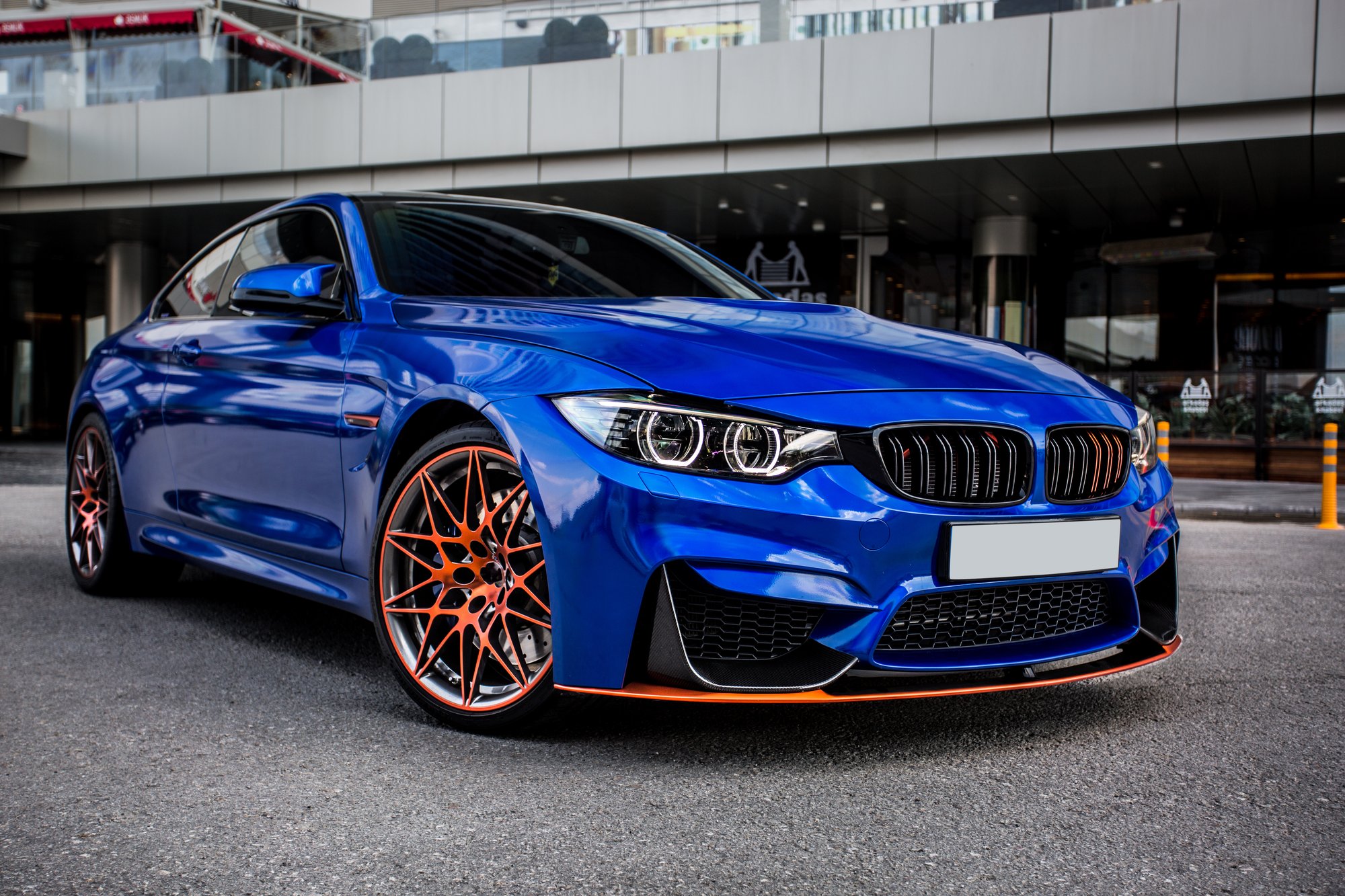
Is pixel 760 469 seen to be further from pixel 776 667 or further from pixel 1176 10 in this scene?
pixel 1176 10

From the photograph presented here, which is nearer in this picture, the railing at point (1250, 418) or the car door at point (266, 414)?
the car door at point (266, 414)

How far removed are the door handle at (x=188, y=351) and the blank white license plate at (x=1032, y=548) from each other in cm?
267

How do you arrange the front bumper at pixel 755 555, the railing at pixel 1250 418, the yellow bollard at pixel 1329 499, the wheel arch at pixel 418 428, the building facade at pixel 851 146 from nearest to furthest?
1. the front bumper at pixel 755 555
2. the wheel arch at pixel 418 428
3. the yellow bollard at pixel 1329 499
4. the building facade at pixel 851 146
5. the railing at pixel 1250 418

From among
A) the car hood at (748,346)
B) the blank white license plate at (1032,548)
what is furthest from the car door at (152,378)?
the blank white license plate at (1032,548)

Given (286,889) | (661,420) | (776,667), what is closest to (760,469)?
(661,420)

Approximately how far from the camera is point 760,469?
8.31 feet

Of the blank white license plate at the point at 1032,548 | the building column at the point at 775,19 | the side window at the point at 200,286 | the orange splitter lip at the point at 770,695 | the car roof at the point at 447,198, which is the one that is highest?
the building column at the point at 775,19

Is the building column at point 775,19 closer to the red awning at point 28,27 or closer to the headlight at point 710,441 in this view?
the red awning at point 28,27

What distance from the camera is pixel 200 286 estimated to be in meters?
4.60

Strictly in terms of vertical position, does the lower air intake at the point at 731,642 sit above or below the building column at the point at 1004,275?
Result: below

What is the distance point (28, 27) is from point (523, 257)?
789 inches

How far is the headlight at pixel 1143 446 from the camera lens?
309cm

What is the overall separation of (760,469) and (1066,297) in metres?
20.7

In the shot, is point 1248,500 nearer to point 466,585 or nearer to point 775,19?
point 775,19
